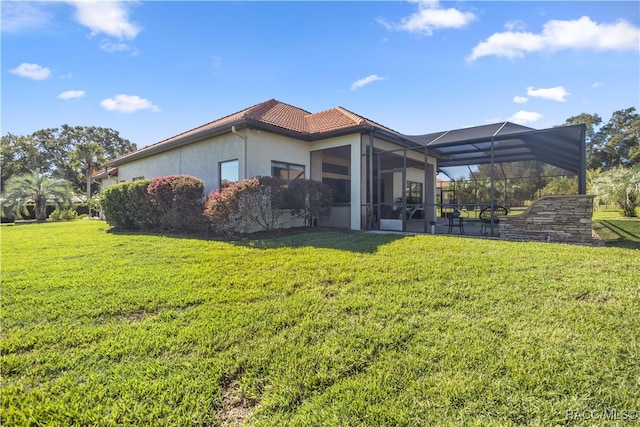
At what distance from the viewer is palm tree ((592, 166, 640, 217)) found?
15.4m

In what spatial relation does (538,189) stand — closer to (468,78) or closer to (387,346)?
(468,78)

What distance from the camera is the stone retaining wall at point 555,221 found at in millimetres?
7770

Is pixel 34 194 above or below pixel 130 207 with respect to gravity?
above

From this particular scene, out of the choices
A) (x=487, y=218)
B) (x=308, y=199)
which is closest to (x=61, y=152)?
(x=308, y=199)

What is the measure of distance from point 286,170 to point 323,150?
6.26 feet

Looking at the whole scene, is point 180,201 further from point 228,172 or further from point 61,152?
point 61,152

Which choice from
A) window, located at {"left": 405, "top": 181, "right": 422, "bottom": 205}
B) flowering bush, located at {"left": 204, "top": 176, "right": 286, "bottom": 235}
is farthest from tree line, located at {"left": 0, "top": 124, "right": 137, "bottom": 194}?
window, located at {"left": 405, "top": 181, "right": 422, "bottom": 205}

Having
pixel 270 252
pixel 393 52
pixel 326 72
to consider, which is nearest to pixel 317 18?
pixel 393 52

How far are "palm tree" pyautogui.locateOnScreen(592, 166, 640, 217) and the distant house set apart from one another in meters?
6.87

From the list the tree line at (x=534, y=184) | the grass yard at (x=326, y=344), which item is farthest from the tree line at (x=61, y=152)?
the tree line at (x=534, y=184)

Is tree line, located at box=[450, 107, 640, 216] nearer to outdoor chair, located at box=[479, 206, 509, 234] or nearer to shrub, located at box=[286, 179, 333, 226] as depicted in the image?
outdoor chair, located at box=[479, 206, 509, 234]

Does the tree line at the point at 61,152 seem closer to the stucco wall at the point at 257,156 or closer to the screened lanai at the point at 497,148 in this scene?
the stucco wall at the point at 257,156

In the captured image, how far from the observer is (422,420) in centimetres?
192

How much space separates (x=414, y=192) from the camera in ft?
56.4
